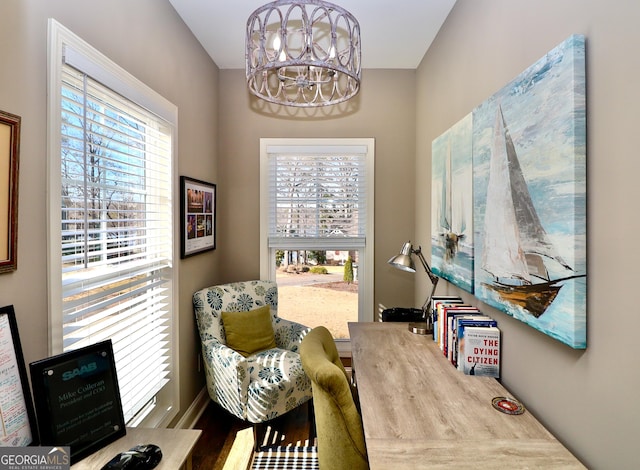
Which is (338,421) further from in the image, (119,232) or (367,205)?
(367,205)

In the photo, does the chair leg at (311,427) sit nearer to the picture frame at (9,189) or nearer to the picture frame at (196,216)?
the picture frame at (196,216)

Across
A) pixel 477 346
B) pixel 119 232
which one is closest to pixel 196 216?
pixel 119 232

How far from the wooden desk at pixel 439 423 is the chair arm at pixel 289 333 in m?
0.98

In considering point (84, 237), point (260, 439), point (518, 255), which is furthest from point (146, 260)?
point (518, 255)

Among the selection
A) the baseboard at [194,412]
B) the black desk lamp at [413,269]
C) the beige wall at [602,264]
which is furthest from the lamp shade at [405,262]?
the baseboard at [194,412]

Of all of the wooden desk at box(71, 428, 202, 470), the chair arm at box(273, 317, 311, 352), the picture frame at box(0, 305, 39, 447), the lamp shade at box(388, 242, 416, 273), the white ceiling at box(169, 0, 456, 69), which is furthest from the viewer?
the chair arm at box(273, 317, 311, 352)

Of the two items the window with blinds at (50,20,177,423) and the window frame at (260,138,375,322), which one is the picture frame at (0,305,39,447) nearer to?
the window with blinds at (50,20,177,423)

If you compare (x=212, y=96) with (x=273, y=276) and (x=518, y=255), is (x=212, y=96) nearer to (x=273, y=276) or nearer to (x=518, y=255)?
(x=273, y=276)

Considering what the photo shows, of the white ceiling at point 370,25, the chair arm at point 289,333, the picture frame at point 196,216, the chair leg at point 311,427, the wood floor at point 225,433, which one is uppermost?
the white ceiling at point 370,25

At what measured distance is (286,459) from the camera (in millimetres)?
1477

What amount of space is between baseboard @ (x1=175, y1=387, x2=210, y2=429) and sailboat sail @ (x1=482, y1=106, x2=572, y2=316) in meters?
2.11

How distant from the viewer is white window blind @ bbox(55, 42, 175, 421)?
1461mm

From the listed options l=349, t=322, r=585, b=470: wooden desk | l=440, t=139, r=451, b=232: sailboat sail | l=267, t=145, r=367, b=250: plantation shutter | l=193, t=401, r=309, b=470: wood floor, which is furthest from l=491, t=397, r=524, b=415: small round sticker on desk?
l=267, t=145, r=367, b=250: plantation shutter

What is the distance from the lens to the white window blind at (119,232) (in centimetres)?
146
